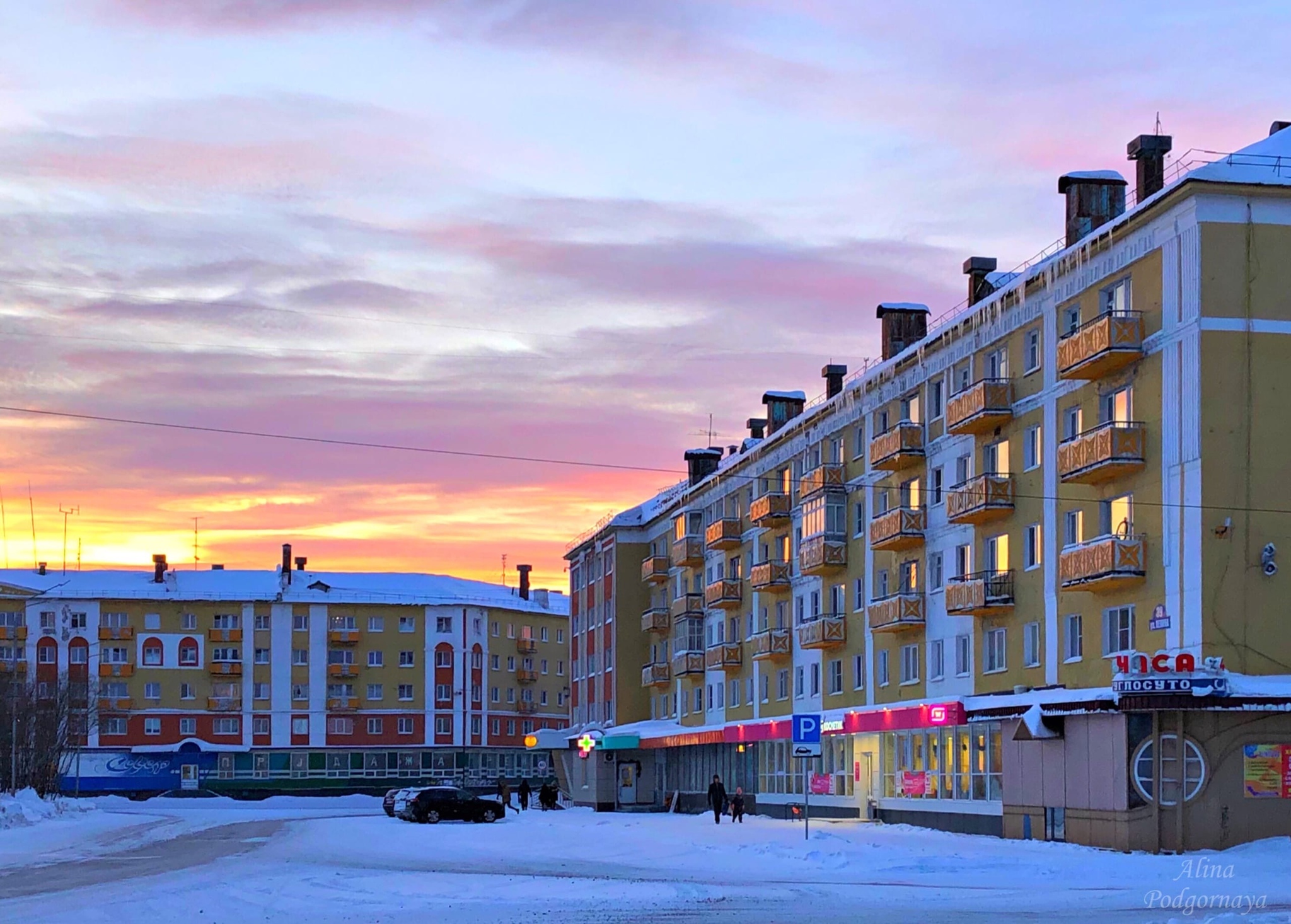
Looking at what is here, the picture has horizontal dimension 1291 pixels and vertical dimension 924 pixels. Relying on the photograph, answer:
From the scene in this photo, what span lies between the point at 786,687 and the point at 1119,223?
36.2 metres

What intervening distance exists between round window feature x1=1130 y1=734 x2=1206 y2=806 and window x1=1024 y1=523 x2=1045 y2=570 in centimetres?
1056

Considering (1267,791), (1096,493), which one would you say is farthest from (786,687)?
(1267,791)

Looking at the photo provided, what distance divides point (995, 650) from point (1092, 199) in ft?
50.0

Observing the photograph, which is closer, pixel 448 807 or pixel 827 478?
pixel 448 807

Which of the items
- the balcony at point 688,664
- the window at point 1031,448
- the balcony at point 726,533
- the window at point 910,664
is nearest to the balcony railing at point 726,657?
the balcony at point 688,664

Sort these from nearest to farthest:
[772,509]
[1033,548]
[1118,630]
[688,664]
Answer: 1. [1118,630]
2. [1033,548]
3. [772,509]
4. [688,664]

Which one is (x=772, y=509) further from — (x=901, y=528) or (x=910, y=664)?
(x=901, y=528)

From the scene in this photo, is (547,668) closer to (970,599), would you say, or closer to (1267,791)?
A: (970,599)

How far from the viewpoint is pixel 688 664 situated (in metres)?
92.6

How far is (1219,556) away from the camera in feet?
147

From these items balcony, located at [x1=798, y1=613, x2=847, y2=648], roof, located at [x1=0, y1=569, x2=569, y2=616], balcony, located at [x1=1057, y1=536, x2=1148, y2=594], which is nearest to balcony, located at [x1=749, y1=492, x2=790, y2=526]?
balcony, located at [x1=798, y1=613, x2=847, y2=648]

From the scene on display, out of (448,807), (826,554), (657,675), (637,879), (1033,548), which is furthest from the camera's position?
(657,675)

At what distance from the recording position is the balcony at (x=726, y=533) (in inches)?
3398

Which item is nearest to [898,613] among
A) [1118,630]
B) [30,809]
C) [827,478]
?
[827,478]
